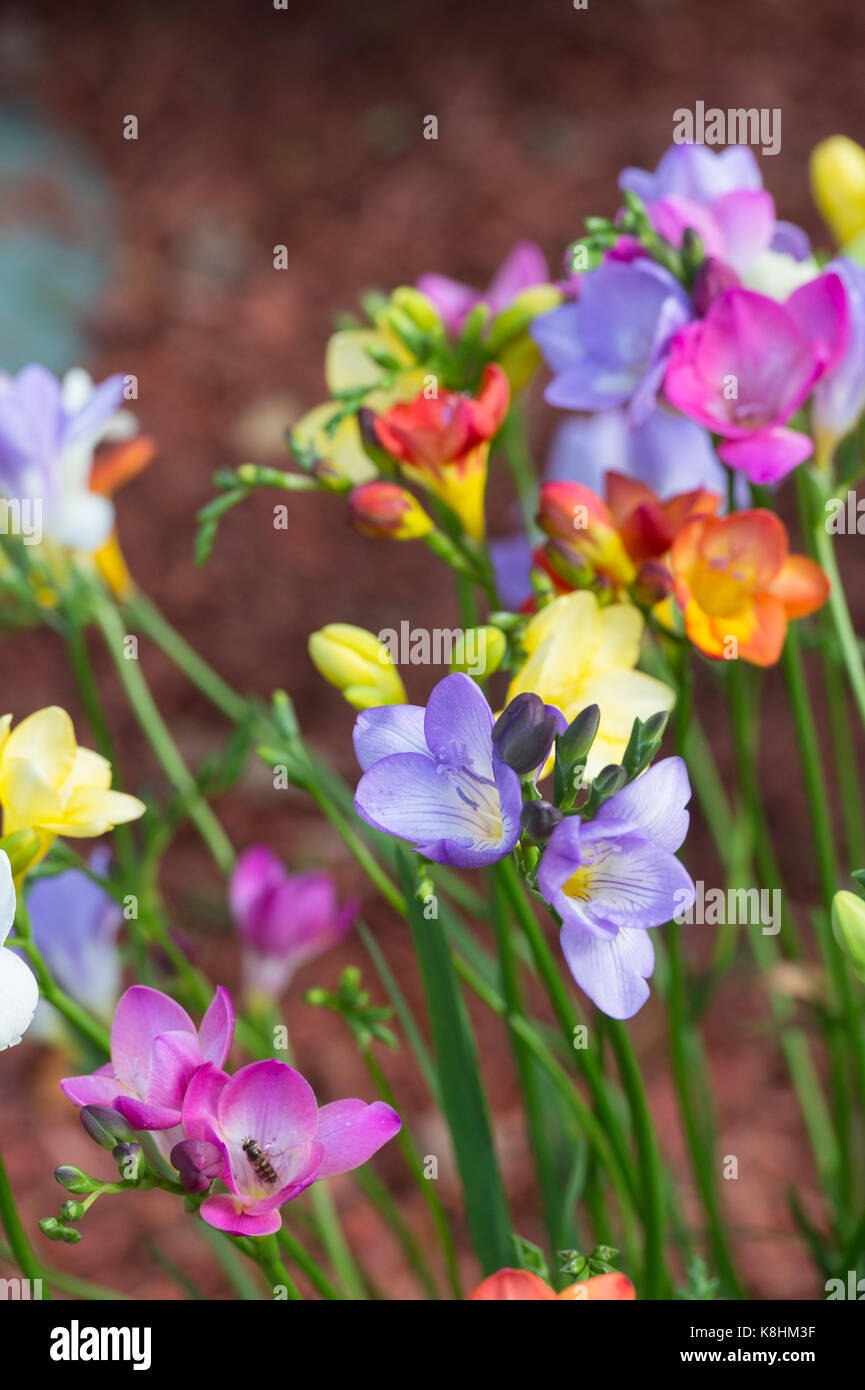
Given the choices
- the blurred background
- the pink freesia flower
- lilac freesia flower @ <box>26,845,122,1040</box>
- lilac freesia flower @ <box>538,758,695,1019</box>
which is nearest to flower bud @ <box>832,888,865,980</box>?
lilac freesia flower @ <box>538,758,695,1019</box>

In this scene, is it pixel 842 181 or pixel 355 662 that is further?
pixel 842 181

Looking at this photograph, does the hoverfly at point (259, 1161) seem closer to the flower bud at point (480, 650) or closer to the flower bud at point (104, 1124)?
the flower bud at point (104, 1124)

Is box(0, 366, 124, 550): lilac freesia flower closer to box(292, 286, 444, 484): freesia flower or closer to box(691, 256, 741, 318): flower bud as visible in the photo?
box(292, 286, 444, 484): freesia flower

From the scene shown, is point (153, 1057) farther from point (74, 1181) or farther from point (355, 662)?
point (355, 662)

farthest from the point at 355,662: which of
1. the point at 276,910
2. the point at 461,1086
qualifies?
the point at 276,910

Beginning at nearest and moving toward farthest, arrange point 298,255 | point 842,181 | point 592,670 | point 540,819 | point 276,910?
1. point 540,819
2. point 592,670
3. point 842,181
4. point 276,910
5. point 298,255

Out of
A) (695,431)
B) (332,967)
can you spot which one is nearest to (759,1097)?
(332,967)
